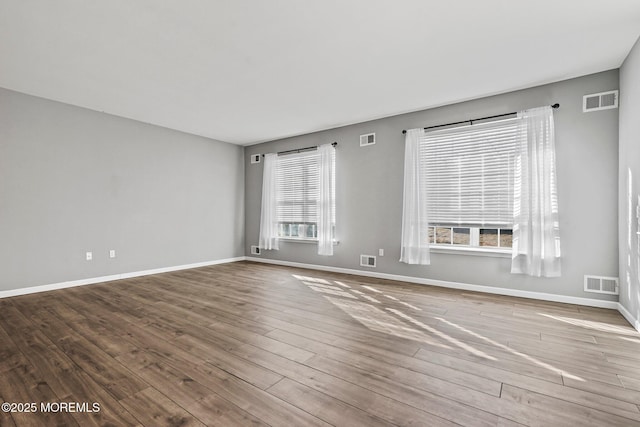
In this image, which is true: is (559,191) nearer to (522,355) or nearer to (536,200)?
(536,200)

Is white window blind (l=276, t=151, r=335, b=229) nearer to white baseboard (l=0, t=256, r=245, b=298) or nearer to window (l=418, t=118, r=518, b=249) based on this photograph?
window (l=418, t=118, r=518, b=249)

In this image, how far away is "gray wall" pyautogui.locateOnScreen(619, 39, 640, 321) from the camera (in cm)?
280

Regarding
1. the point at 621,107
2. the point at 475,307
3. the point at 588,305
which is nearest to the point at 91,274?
the point at 475,307

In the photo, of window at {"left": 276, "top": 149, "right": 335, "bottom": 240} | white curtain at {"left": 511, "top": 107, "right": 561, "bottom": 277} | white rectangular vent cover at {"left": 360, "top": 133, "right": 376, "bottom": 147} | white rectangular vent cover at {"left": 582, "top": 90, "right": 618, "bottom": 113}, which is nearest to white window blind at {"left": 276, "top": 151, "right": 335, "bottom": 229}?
window at {"left": 276, "top": 149, "right": 335, "bottom": 240}

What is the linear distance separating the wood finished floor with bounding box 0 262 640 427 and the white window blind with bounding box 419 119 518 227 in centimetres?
116

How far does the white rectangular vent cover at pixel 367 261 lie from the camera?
16.9ft

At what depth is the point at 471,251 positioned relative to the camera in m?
4.18

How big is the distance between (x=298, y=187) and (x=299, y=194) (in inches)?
5.8

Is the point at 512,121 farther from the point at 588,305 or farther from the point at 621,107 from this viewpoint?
the point at 588,305

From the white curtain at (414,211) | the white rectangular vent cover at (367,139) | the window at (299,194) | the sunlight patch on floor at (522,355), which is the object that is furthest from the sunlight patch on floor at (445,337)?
the white rectangular vent cover at (367,139)

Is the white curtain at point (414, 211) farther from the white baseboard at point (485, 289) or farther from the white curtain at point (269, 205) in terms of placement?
the white curtain at point (269, 205)

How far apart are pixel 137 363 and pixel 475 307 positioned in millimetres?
3375

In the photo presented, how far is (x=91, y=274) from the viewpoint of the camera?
184 inches

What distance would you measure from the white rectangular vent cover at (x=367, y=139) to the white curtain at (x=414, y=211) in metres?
0.62
